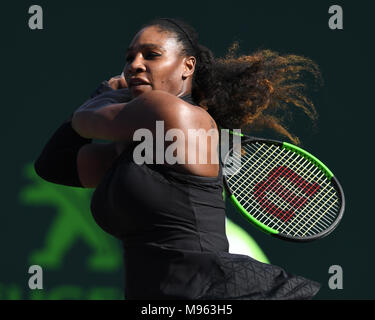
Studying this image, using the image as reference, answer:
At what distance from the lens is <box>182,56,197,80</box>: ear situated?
6.78 feet

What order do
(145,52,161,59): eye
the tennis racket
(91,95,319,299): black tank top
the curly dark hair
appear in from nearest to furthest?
(91,95,319,299): black tank top → (145,52,161,59): eye → the curly dark hair → the tennis racket

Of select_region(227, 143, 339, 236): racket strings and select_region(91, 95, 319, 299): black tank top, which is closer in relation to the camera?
select_region(91, 95, 319, 299): black tank top

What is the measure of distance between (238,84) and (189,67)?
223 millimetres

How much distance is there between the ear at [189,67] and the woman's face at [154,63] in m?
0.03

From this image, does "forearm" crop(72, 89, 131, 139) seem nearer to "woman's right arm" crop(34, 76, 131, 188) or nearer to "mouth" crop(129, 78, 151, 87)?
"mouth" crop(129, 78, 151, 87)

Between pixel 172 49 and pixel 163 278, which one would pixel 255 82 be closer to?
pixel 172 49

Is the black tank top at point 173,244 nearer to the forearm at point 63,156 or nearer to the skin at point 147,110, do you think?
the skin at point 147,110

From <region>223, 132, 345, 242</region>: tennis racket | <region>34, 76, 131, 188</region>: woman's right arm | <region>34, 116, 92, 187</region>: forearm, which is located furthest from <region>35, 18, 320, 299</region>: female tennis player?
<region>223, 132, 345, 242</region>: tennis racket

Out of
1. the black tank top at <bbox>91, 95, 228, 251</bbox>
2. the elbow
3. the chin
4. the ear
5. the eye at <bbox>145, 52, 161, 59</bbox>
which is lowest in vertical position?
the black tank top at <bbox>91, 95, 228, 251</bbox>

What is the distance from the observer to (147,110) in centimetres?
178

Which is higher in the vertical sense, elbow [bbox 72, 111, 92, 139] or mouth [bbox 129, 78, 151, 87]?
mouth [bbox 129, 78, 151, 87]

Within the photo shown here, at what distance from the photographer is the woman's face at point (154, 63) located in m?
1.95

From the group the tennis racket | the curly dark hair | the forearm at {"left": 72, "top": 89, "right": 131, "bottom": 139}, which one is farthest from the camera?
the tennis racket

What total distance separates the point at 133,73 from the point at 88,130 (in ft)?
A: 0.75
